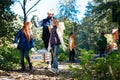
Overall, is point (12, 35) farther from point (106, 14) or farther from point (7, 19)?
point (106, 14)

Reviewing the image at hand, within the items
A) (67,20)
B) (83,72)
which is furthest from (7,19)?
(67,20)

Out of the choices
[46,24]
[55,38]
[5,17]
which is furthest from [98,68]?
[5,17]

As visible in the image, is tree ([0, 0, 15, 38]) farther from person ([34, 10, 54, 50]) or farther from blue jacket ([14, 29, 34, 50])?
person ([34, 10, 54, 50])

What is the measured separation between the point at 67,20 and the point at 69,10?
3802 millimetres

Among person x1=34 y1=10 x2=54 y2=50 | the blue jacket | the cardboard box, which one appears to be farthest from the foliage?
the cardboard box

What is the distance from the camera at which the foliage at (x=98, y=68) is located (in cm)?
671

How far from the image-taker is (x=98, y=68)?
22.9ft

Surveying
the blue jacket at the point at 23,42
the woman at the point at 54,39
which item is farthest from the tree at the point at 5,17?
the woman at the point at 54,39

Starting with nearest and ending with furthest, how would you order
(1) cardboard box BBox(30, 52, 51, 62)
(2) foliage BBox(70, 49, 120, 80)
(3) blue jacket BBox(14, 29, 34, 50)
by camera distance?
1. (2) foliage BBox(70, 49, 120, 80)
2. (3) blue jacket BBox(14, 29, 34, 50)
3. (1) cardboard box BBox(30, 52, 51, 62)

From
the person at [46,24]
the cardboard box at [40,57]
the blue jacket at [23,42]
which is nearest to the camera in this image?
the person at [46,24]

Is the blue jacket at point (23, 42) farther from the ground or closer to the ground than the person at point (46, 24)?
closer to the ground

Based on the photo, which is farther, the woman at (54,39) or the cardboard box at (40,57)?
the cardboard box at (40,57)

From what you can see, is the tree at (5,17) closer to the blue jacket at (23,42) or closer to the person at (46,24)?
the blue jacket at (23,42)

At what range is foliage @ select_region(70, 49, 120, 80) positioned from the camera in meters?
6.71
